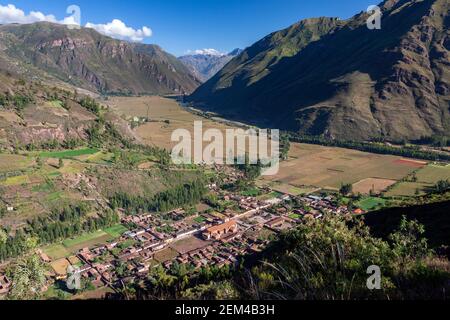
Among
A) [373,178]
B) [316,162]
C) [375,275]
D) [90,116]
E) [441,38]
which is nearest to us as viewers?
[375,275]

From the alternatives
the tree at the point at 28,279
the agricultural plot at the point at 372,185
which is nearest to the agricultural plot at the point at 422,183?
the agricultural plot at the point at 372,185

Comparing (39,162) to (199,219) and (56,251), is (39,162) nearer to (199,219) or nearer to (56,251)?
(56,251)

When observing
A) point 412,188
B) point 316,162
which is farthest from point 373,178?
point 316,162

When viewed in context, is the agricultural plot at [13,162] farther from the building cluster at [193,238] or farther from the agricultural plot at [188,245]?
the agricultural plot at [188,245]

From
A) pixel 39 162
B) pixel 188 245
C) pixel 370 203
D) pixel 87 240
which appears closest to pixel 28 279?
pixel 188 245

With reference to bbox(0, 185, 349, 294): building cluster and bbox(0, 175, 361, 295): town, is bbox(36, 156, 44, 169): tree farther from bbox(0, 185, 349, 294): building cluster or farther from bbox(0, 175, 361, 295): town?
bbox(0, 185, 349, 294): building cluster
